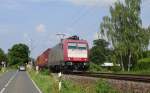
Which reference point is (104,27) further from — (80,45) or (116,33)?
(80,45)

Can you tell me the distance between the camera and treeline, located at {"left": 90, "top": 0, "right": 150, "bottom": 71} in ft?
264

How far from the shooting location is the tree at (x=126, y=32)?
8038 cm

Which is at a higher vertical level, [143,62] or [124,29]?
[124,29]

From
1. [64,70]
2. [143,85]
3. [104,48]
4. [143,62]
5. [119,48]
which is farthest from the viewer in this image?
[104,48]

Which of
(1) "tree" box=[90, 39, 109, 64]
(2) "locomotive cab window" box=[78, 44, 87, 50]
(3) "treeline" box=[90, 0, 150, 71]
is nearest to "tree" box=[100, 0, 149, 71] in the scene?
(3) "treeline" box=[90, 0, 150, 71]

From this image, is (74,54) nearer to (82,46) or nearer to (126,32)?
(82,46)

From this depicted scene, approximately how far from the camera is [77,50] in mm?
50656

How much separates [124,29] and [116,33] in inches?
63.0

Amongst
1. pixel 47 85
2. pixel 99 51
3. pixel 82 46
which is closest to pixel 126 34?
pixel 82 46

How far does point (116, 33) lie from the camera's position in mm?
82812

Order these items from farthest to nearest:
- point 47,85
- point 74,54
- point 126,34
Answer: point 126,34 < point 74,54 < point 47,85

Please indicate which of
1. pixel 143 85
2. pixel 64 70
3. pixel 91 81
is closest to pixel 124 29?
pixel 64 70

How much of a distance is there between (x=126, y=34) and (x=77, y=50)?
105ft

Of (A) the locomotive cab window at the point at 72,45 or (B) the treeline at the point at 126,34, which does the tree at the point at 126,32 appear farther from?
(A) the locomotive cab window at the point at 72,45
